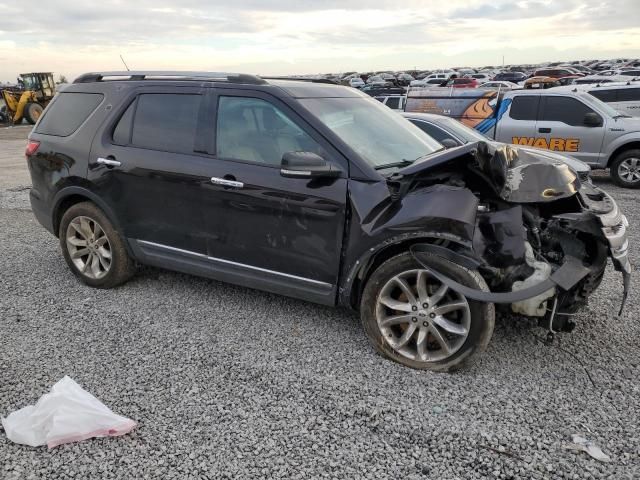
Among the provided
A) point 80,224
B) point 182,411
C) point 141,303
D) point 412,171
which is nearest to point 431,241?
point 412,171

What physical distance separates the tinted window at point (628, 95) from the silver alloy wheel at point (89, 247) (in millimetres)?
11914

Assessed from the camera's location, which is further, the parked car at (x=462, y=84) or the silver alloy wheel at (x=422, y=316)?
the parked car at (x=462, y=84)

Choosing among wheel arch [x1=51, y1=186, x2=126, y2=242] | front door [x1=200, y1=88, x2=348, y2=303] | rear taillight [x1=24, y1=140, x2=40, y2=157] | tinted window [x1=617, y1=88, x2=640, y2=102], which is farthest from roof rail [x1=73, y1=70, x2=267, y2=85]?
tinted window [x1=617, y1=88, x2=640, y2=102]

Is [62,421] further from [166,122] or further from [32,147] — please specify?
[32,147]

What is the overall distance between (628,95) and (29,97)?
26.2m

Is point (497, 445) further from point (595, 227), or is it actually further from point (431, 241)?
point (595, 227)

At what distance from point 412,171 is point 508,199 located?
0.60 metres

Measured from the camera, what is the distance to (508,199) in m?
3.10

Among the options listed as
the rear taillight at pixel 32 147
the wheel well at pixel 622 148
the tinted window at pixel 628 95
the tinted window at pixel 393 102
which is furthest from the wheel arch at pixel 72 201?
the tinted window at pixel 628 95

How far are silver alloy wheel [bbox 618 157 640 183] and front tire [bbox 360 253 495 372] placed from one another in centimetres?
818

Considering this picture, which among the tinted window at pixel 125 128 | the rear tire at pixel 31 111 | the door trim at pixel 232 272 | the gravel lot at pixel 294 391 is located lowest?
the rear tire at pixel 31 111

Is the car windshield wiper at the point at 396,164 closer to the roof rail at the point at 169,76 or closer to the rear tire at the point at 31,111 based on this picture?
the roof rail at the point at 169,76

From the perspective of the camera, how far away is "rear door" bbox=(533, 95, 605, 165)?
9.71 meters

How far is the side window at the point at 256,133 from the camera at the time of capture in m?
3.59
